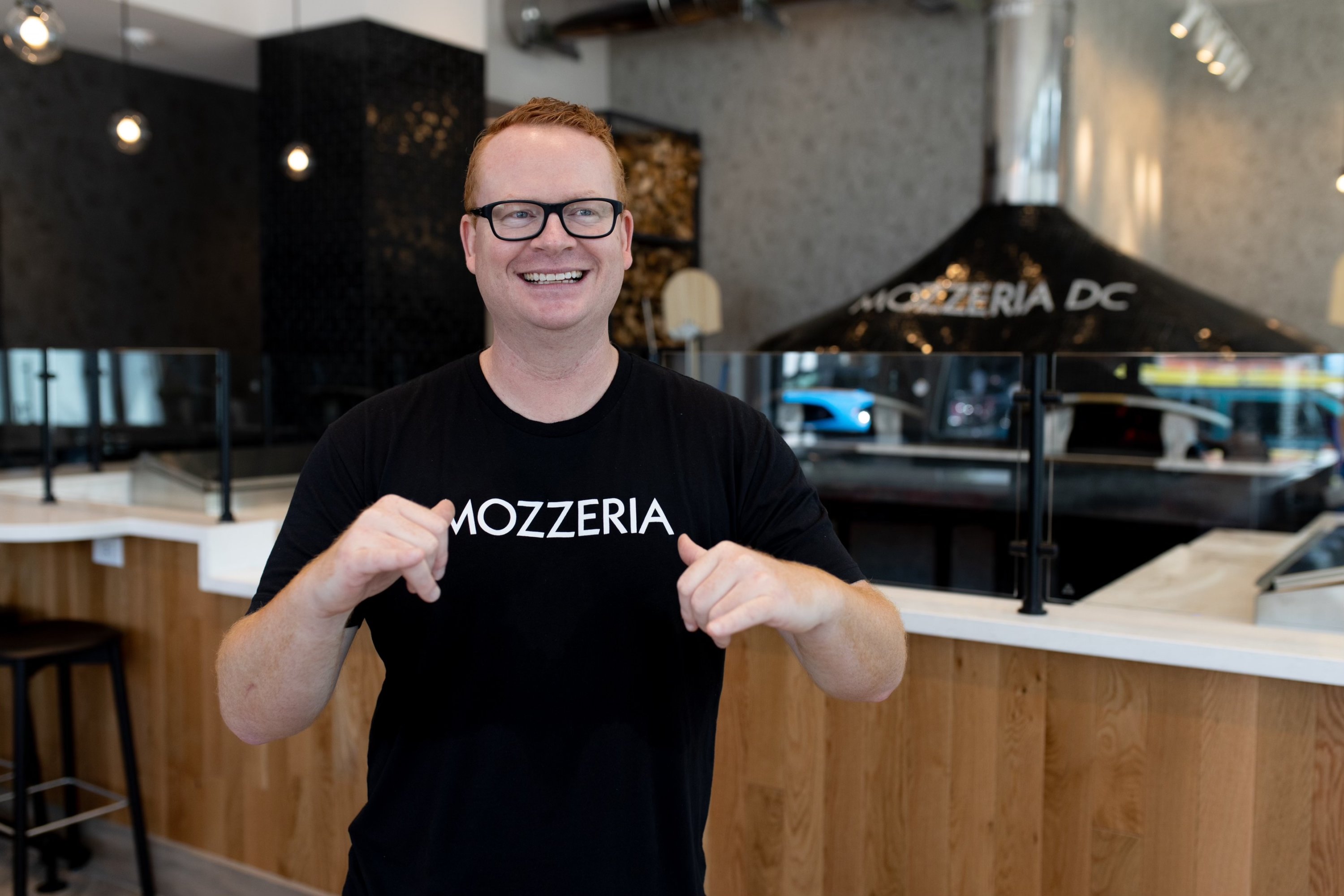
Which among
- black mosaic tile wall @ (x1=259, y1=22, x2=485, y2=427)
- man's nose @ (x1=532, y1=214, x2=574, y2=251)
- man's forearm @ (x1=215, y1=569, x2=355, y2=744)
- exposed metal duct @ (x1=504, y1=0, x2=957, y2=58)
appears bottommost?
man's forearm @ (x1=215, y1=569, x2=355, y2=744)

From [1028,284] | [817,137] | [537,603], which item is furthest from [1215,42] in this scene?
[537,603]

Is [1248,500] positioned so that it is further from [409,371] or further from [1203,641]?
[409,371]

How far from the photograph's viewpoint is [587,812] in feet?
3.75

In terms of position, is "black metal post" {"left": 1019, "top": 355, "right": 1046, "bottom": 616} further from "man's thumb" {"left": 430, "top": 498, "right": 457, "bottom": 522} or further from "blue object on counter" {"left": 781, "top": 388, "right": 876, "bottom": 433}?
"man's thumb" {"left": 430, "top": 498, "right": 457, "bottom": 522}

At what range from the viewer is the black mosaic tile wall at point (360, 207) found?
15.8 ft

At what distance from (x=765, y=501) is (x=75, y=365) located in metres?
3.11

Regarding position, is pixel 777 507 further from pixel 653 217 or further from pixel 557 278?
pixel 653 217

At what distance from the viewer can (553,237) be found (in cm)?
112

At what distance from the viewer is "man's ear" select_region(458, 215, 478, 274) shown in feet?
3.86

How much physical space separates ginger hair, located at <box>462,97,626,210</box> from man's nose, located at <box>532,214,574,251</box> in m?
0.08

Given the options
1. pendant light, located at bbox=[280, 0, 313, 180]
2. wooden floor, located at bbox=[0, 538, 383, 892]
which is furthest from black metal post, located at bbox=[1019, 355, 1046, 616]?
pendant light, located at bbox=[280, 0, 313, 180]

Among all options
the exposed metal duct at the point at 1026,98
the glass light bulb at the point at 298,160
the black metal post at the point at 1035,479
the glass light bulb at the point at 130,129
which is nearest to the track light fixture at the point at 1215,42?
the exposed metal duct at the point at 1026,98

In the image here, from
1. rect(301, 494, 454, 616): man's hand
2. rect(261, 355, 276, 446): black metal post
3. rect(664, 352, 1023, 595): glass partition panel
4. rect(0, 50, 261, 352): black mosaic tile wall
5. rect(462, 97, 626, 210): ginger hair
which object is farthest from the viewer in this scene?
rect(0, 50, 261, 352): black mosaic tile wall

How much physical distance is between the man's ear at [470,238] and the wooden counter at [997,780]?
1.12 meters
